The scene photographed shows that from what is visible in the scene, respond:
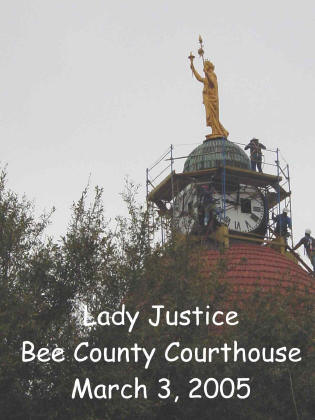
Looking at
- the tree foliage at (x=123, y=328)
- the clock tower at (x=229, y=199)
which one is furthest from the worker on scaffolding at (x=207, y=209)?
the tree foliage at (x=123, y=328)

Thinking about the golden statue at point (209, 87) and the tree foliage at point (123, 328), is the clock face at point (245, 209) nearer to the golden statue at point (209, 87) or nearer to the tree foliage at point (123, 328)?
the golden statue at point (209, 87)

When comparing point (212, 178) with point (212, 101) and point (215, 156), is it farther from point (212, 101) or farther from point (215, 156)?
point (212, 101)

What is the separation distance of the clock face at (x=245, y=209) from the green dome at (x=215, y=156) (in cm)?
112

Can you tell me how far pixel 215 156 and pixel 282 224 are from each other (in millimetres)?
3643

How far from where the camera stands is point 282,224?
31484 millimetres

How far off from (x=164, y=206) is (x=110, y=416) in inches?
725

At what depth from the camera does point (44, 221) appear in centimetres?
1819

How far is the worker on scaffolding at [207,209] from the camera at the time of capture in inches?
1146

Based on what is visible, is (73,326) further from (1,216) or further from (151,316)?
(1,216)

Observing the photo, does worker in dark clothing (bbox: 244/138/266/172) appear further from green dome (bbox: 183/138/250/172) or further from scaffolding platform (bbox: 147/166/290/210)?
scaffolding platform (bbox: 147/166/290/210)

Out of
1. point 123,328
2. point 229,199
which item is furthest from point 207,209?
point 123,328


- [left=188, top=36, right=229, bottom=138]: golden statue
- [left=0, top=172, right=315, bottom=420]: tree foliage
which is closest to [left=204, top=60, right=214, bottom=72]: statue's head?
[left=188, top=36, right=229, bottom=138]: golden statue

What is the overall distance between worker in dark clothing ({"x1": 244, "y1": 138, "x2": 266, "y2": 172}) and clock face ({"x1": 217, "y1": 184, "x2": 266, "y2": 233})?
1.37 meters

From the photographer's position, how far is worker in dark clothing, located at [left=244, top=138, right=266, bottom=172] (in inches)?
1265
